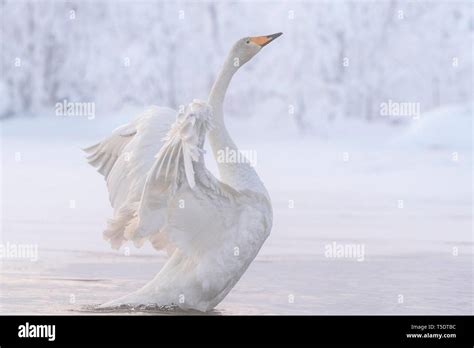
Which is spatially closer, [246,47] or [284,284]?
[246,47]

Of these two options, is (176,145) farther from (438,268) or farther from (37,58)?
(37,58)

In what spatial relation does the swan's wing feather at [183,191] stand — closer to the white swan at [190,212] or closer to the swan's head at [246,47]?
the white swan at [190,212]

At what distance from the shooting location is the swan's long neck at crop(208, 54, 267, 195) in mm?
6730

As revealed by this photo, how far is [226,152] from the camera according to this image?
22.2 feet

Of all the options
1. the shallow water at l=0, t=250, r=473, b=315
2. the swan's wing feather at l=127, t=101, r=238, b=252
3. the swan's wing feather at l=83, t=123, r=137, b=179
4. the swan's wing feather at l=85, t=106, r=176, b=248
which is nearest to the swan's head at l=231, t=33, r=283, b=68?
the swan's wing feather at l=85, t=106, r=176, b=248

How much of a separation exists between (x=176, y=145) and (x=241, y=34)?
19.4ft

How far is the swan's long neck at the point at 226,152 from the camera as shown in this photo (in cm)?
673

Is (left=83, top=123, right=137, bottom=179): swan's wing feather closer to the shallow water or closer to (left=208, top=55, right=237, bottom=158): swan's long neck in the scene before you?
(left=208, top=55, right=237, bottom=158): swan's long neck

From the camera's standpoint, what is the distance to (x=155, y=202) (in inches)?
242

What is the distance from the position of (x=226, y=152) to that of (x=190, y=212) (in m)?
0.55

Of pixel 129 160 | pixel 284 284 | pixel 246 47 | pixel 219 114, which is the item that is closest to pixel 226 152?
pixel 219 114

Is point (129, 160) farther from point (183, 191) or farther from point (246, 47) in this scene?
point (246, 47)

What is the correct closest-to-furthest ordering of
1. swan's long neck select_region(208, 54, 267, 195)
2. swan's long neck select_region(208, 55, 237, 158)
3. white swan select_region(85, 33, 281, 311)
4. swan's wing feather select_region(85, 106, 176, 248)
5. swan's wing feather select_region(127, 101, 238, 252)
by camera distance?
swan's wing feather select_region(127, 101, 238, 252)
white swan select_region(85, 33, 281, 311)
swan's wing feather select_region(85, 106, 176, 248)
swan's long neck select_region(208, 54, 267, 195)
swan's long neck select_region(208, 55, 237, 158)

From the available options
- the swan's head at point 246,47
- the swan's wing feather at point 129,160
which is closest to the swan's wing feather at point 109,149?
the swan's wing feather at point 129,160
